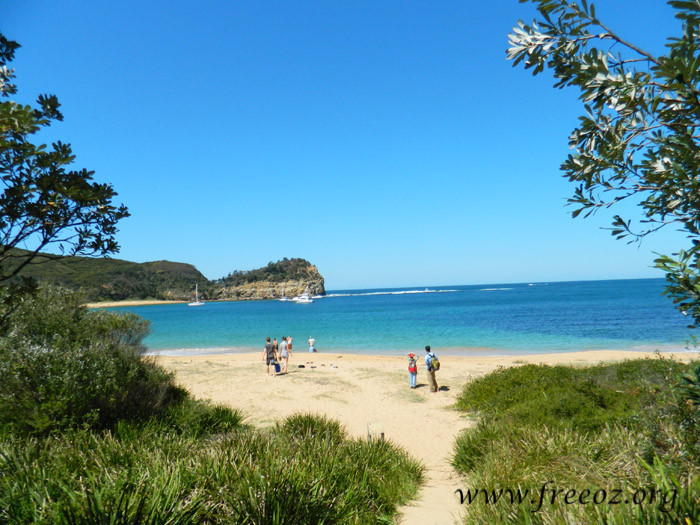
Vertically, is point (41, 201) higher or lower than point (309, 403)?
higher

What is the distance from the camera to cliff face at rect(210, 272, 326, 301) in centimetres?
17925

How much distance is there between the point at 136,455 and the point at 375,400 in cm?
993

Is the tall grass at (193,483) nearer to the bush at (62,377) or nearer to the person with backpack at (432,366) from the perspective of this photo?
the bush at (62,377)

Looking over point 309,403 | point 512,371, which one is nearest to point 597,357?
point 512,371

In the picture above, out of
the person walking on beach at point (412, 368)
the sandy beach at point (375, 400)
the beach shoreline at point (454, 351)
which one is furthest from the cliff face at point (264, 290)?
the person walking on beach at point (412, 368)

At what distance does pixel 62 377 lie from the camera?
746cm

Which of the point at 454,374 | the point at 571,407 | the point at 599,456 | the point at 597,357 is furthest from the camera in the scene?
the point at 597,357

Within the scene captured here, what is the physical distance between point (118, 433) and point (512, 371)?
11747 millimetres

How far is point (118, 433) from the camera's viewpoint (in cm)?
726

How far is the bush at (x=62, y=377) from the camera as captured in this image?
7090 mm

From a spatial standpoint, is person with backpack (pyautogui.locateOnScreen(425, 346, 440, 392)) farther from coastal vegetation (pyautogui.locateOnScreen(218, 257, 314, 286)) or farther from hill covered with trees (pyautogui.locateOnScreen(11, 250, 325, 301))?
coastal vegetation (pyautogui.locateOnScreen(218, 257, 314, 286))

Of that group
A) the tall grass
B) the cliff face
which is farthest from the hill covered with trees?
the tall grass

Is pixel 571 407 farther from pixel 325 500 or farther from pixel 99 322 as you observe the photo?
pixel 99 322

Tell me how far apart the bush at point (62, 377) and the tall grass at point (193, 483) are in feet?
2.26
